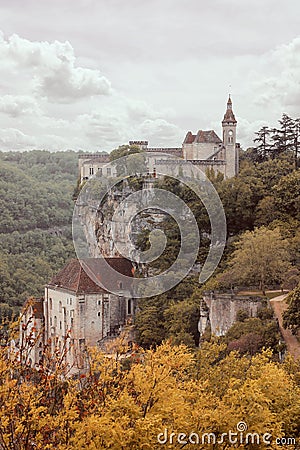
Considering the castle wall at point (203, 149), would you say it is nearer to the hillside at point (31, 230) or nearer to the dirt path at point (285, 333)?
the dirt path at point (285, 333)

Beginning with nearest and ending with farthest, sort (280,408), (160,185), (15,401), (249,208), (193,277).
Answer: (15,401), (280,408), (193,277), (249,208), (160,185)

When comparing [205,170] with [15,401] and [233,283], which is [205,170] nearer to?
[233,283]

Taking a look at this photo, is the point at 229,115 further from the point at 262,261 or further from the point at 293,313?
the point at 293,313

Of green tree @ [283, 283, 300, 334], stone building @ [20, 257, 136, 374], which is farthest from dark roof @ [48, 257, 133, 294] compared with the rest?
green tree @ [283, 283, 300, 334]

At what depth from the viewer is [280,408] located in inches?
692

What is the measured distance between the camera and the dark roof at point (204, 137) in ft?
208

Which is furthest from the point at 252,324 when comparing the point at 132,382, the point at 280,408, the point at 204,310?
the point at 132,382

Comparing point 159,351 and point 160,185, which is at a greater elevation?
point 160,185

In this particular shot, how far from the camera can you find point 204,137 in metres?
63.9

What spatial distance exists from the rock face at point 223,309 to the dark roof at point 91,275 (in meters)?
11.4

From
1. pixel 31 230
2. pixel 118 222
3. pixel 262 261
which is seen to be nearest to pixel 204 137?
pixel 118 222

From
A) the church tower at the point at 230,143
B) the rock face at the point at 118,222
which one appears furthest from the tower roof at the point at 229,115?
the rock face at the point at 118,222

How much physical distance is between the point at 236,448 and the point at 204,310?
26839 mm

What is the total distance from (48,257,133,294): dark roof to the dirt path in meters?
16.7
